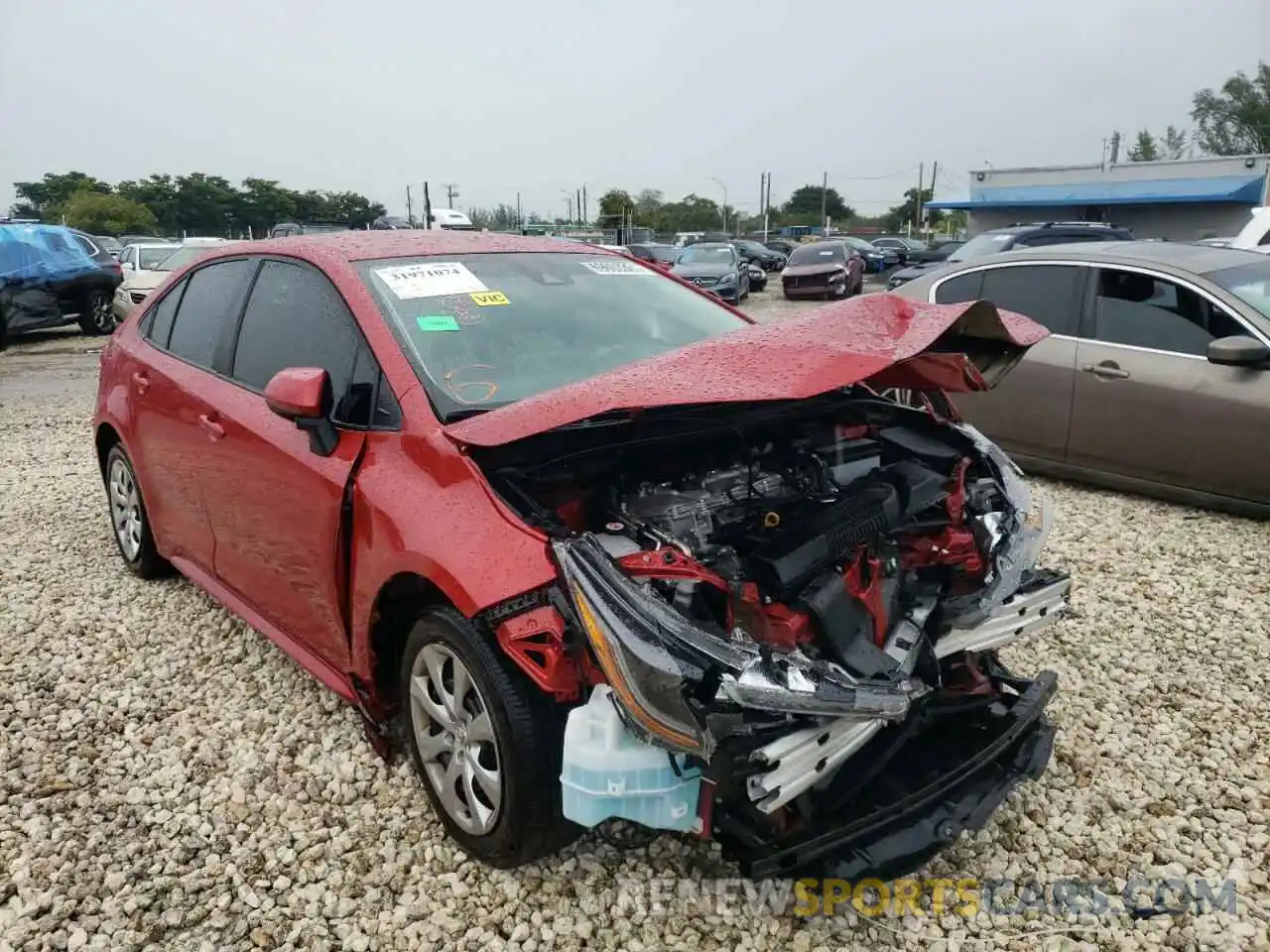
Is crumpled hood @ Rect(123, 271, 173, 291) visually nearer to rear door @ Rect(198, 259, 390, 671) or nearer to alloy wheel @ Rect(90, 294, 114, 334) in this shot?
alloy wheel @ Rect(90, 294, 114, 334)

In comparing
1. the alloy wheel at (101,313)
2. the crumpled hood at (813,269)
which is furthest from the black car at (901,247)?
the alloy wheel at (101,313)

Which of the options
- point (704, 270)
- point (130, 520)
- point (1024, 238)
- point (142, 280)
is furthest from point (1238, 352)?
point (704, 270)

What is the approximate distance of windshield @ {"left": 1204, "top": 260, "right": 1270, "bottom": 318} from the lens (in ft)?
15.9

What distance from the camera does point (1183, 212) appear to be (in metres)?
35.3

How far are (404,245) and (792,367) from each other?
5.72 feet

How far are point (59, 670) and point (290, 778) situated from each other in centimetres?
145

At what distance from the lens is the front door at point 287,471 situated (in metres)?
2.72

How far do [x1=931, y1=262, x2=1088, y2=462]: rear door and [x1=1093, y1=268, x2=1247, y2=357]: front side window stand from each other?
16 cm

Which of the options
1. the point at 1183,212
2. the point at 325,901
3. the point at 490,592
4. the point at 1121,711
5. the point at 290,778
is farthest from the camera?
the point at 1183,212

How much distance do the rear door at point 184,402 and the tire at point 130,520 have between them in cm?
24

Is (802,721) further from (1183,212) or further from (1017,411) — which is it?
(1183,212)

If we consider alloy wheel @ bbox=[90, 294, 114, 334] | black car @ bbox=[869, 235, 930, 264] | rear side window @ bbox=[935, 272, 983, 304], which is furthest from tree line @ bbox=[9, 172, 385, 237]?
rear side window @ bbox=[935, 272, 983, 304]

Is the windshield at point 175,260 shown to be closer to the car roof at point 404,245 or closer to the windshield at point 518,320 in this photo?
the car roof at point 404,245

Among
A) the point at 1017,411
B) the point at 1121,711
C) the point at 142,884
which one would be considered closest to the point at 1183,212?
the point at 1017,411
